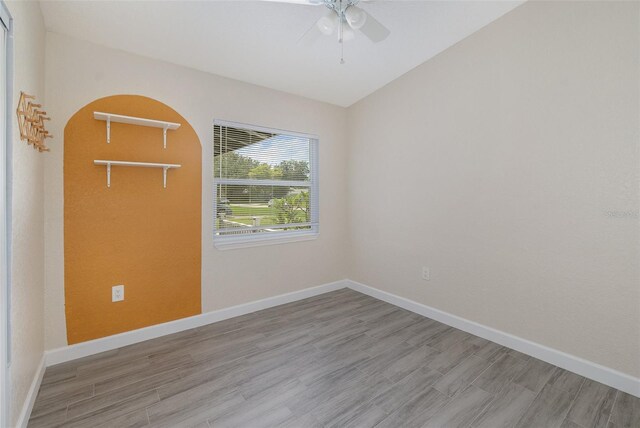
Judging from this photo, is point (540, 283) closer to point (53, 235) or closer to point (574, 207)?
point (574, 207)

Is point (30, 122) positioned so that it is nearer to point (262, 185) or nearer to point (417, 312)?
point (262, 185)

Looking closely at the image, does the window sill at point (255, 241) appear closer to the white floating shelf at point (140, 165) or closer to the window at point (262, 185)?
the window at point (262, 185)

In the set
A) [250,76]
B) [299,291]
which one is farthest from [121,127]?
[299,291]

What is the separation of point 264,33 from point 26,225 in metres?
2.08

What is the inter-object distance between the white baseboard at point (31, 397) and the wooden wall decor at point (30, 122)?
143cm

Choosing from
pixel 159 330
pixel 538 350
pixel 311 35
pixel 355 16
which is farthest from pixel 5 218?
pixel 538 350

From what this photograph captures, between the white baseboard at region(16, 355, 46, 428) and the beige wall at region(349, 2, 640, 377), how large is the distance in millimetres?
3047

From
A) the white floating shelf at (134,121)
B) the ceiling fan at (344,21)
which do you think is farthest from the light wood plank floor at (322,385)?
the ceiling fan at (344,21)

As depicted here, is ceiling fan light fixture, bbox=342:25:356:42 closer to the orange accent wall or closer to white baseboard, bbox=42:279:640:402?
the orange accent wall

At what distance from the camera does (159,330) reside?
253cm

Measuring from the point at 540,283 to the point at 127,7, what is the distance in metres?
3.60

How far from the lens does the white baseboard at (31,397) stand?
4.90 ft

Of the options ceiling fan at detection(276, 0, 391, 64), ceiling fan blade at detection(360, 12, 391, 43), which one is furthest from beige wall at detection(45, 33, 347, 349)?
ceiling fan blade at detection(360, 12, 391, 43)

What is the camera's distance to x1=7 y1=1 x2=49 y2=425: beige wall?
55.5 inches
